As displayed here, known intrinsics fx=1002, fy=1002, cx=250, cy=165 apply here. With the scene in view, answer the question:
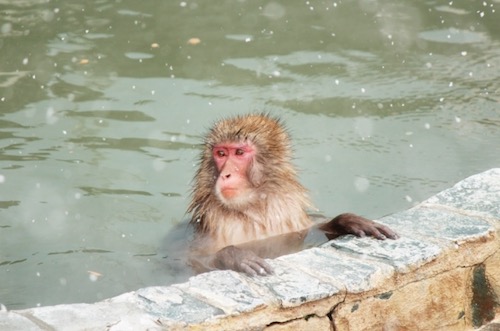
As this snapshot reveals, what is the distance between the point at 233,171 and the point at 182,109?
306 cm

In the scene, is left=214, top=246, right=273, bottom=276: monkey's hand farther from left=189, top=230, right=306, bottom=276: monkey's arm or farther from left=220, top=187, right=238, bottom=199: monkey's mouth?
left=220, top=187, right=238, bottom=199: monkey's mouth

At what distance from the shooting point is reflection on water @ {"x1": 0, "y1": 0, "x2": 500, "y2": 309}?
7.08m

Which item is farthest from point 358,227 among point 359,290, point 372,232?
point 359,290

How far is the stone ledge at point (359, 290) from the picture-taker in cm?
399

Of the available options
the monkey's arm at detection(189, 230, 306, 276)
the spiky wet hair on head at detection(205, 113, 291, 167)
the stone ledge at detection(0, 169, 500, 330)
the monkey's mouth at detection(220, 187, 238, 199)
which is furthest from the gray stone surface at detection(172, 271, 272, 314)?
the spiky wet hair on head at detection(205, 113, 291, 167)

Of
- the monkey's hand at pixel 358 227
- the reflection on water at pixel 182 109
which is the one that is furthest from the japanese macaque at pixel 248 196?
the reflection on water at pixel 182 109

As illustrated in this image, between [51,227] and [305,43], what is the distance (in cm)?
420

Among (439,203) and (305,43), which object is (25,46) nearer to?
(305,43)

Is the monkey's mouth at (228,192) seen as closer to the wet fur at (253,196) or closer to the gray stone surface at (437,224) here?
the wet fur at (253,196)

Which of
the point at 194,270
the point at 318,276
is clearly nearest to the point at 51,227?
the point at 194,270

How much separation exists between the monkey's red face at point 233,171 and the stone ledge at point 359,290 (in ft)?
3.27

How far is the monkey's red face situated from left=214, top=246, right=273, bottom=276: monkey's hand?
68 cm

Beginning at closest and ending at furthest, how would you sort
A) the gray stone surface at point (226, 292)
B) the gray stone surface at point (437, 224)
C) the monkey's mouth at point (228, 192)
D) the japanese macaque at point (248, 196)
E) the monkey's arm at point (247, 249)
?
the gray stone surface at point (226, 292) → the gray stone surface at point (437, 224) → the monkey's arm at point (247, 249) → the monkey's mouth at point (228, 192) → the japanese macaque at point (248, 196)

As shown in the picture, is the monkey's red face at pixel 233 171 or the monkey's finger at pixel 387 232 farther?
Answer: the monkey's red face at pixel 233 171
